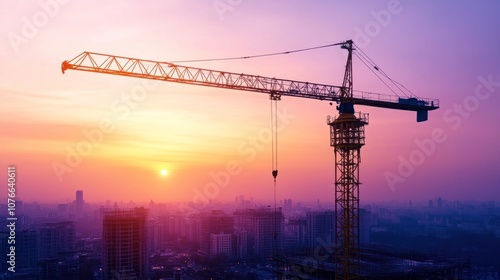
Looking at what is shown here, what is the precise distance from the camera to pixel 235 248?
125 feet

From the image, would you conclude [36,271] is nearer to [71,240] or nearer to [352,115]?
[71,240]

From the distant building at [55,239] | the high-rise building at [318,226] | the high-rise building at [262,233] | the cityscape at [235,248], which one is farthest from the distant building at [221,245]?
the distant building at [55,239]

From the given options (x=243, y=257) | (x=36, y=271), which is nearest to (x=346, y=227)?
(x=36, y=271)

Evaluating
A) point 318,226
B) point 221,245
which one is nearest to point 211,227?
point 221,245

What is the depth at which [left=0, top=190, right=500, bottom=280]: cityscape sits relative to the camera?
12159mm

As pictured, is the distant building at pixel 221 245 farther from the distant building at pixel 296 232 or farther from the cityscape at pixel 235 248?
the distant building at pixel 296 232

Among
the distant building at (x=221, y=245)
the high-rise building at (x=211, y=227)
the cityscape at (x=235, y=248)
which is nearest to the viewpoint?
the cityscape at (x=235, y=248)

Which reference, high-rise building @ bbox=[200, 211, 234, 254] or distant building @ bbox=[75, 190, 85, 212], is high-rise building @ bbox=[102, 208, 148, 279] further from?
distant building @ bbox=[75, 190, 85, 212]

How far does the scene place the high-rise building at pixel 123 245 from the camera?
80.6 ft

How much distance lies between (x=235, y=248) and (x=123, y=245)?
15.2 metres

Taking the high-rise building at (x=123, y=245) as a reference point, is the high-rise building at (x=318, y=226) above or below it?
below

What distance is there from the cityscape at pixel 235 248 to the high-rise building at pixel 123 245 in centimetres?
6

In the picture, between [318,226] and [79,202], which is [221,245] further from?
[79,202]

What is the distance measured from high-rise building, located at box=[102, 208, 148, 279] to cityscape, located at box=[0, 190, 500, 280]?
0.06 meters
